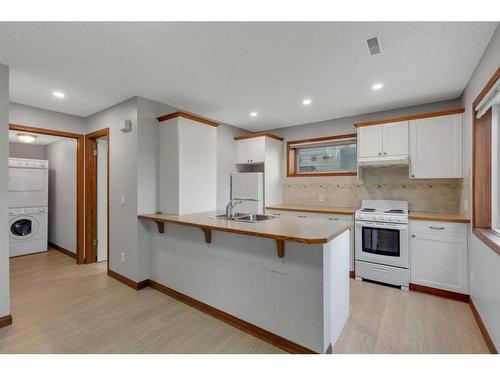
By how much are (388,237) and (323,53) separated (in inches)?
90.7

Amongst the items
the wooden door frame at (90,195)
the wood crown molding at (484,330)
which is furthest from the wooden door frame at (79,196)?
the wood crown molding at (484,330)

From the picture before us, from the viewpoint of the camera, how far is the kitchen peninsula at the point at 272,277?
5.73ft

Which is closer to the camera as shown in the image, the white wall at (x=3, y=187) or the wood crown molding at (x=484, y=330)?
the wood crown molding at (x=484, y=330)

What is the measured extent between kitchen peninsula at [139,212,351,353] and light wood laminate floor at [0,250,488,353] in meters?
0.14

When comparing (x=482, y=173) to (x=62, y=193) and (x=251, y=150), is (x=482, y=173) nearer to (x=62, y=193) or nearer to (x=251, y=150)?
(x=251, y=150)

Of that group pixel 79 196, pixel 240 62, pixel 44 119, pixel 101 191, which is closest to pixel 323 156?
pixel 240 62

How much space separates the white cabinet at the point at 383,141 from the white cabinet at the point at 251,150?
1.58 meters

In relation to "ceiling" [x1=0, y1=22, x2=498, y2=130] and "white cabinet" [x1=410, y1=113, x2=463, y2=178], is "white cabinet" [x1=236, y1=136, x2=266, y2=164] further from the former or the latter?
"white cabinet" [x1=410, y1=113, x2=463, y2=178]

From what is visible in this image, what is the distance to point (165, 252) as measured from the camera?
113 inches

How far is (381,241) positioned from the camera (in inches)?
121

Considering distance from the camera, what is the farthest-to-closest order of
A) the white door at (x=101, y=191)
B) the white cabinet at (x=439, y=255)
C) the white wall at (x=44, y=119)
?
the white door at (x=101, y=191), the white wall at (x=44, y=119), the white cabinet at (x=439, y=255)

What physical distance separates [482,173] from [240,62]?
2455 millimetres

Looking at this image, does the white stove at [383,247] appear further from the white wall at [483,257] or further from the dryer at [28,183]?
the dryer at [28,183]
